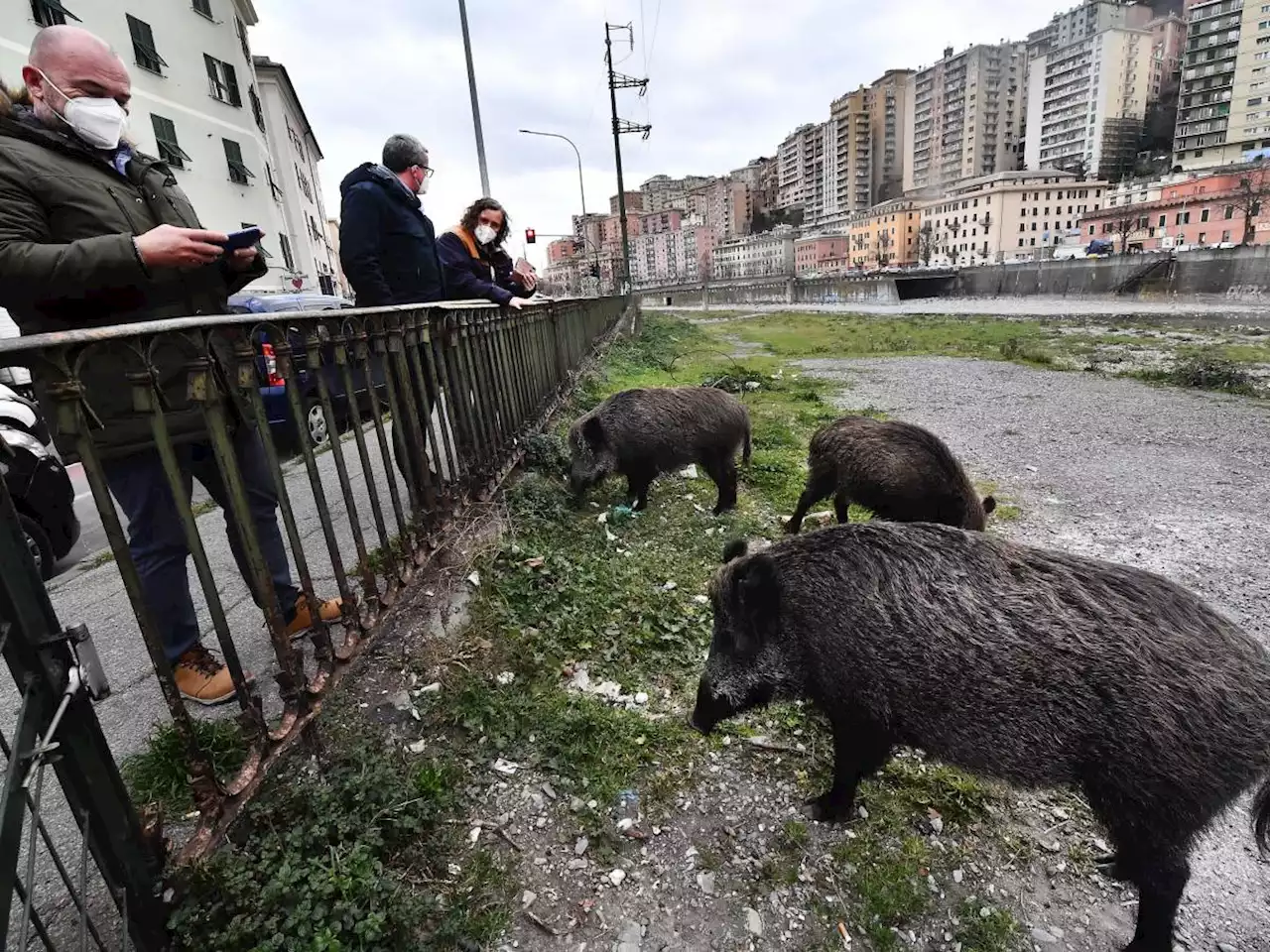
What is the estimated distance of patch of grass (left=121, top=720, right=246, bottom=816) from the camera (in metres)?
2.11

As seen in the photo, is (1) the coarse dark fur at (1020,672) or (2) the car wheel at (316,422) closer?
(1) the coarse dark fur at (1020,672)

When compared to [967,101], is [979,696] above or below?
below

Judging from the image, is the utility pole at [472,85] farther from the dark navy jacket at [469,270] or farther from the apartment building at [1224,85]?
the apartment building at [1224,85]

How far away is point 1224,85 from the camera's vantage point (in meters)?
85.4

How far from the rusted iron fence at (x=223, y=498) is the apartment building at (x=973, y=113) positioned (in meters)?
141

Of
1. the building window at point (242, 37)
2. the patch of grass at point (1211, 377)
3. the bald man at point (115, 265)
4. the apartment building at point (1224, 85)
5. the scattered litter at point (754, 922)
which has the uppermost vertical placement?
the apartment building at point (1224, 85)

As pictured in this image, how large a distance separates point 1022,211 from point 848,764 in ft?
326

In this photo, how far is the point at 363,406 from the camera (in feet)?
27.3

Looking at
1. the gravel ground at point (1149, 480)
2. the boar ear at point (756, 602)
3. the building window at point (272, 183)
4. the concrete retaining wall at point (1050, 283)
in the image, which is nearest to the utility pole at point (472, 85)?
the gravel ground at point (1149, 480)

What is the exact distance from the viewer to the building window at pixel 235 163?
2175 cm

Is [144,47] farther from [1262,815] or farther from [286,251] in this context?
[1262,815]

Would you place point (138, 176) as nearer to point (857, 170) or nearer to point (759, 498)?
point (759, 498)

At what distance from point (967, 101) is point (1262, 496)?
15104 centimetres

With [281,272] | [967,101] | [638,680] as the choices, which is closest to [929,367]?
[638,680]
